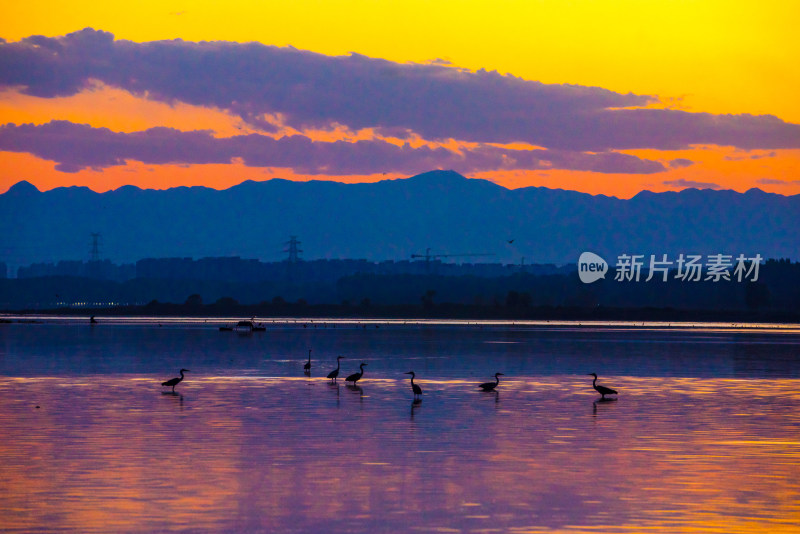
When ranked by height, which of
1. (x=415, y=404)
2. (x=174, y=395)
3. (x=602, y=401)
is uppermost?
(x=602, y=401)

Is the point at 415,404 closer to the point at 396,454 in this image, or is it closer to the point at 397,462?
the point at 396,454

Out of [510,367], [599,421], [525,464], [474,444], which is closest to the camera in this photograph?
[525,464]

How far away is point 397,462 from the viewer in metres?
24.5

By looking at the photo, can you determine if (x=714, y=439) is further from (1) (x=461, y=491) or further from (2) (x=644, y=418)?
(1) (x=461, y=491)

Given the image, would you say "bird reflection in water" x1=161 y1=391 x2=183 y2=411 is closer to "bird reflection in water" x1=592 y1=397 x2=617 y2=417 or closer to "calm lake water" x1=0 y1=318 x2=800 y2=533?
"calm lake water" x1=0 y1=318 x2=800 y2=533

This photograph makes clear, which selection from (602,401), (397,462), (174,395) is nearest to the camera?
(397,462)

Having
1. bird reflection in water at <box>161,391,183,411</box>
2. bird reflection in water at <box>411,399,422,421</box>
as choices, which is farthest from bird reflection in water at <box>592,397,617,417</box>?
bird reflection in water at <box>161,391,183,411</box>

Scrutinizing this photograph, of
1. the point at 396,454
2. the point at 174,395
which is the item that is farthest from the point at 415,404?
the point at 396,454

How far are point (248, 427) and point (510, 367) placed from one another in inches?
1172

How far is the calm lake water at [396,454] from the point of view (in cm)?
1881

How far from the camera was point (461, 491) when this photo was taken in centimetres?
2105

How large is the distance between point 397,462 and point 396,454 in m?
1.23

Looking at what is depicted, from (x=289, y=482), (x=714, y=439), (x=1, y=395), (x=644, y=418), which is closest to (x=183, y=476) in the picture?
(x=289, y=482)

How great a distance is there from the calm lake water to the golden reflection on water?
69mm
